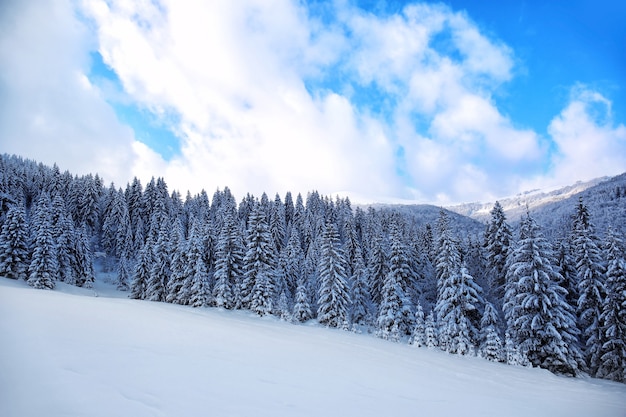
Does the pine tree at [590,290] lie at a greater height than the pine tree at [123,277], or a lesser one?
greater

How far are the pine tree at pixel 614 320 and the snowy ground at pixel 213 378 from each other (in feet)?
52.6

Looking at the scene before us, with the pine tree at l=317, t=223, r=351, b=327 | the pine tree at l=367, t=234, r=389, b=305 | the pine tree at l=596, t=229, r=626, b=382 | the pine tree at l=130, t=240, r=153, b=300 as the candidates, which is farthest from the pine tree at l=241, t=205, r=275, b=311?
the pine tree at l=596, t=229, r=626, b=382

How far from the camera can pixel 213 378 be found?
8.04m

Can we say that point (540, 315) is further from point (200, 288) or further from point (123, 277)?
point (123, 277)

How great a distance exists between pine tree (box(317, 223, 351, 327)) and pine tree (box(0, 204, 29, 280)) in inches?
1665

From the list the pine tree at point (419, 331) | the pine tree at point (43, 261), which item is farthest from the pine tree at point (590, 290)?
the pine tree at point (43, 261)

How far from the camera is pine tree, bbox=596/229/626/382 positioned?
2591 centimetres

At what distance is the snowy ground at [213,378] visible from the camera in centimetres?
582

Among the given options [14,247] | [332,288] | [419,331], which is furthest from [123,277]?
[419,331]

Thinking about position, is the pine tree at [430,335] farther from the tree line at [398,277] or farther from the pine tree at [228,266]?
the pine tree at [228,266]

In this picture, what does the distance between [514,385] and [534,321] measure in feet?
48.8

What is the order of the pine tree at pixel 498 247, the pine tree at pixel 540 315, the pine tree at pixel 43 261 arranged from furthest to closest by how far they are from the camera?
the pine tree at pixel 43 261 < the pine tree at pixel 498 247 < the pine tree at pixel 540 315

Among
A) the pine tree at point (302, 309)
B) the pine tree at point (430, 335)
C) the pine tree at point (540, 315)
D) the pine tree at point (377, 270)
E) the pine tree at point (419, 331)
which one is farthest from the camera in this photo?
the pine tree at point (377, 270)

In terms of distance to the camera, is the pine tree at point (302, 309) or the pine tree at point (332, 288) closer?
the pine tree at point (332, 288)
